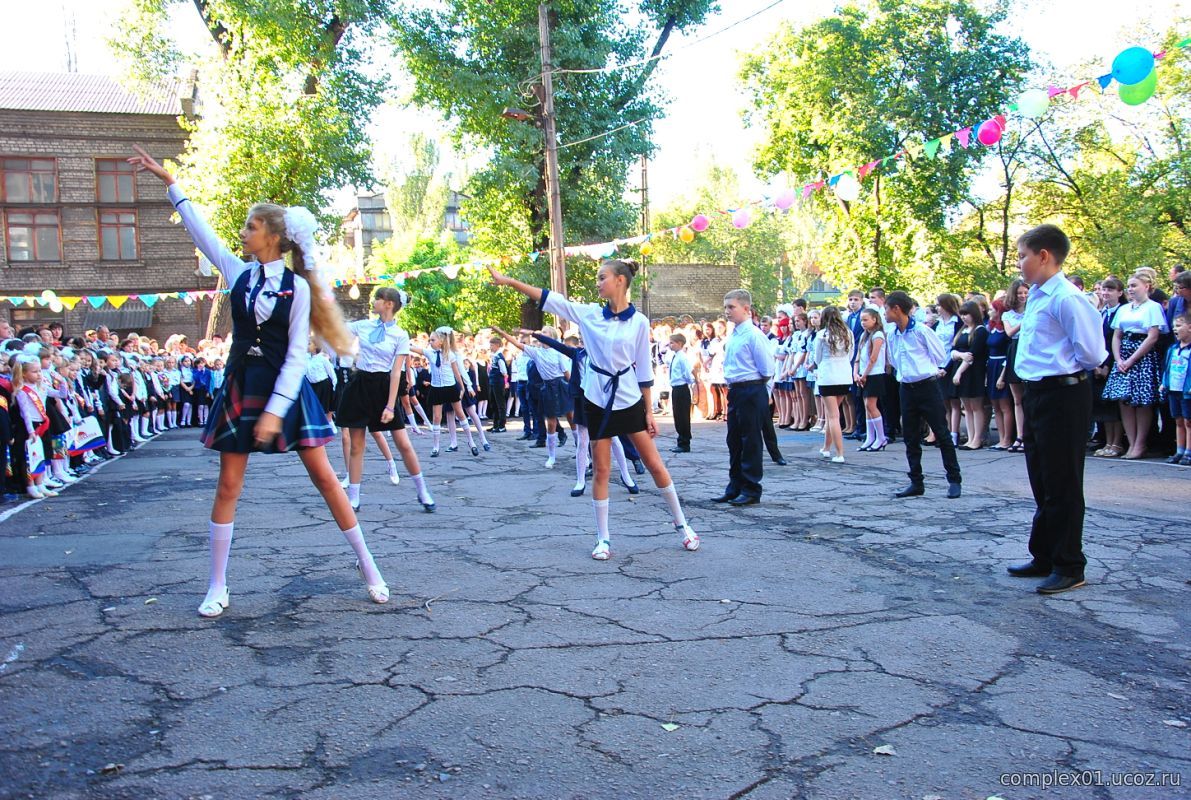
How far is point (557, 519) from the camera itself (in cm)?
792

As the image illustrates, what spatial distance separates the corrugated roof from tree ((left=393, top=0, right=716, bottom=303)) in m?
12.6

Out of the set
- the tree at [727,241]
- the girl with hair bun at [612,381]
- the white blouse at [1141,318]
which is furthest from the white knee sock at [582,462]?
the tree at [727,241]

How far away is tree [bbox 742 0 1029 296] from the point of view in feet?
104

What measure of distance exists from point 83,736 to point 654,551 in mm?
3834

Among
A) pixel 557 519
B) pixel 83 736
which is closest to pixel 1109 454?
pixel 557 519

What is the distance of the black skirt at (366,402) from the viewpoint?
8156 mm

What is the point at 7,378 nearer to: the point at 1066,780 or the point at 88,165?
the point at 1066,780

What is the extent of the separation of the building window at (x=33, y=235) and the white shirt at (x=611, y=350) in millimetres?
35407

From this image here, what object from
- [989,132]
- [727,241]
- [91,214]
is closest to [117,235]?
[91,214]

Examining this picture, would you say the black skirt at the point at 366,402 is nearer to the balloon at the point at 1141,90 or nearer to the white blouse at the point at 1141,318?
the balloon at the point at 1141,90

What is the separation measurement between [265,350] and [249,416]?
0.33 m

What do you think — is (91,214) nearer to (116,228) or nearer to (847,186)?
(116,228)

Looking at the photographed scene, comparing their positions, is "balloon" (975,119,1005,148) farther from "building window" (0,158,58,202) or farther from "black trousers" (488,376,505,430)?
"building window" (0,158,58,202)

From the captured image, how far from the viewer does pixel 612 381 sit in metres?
6.42
